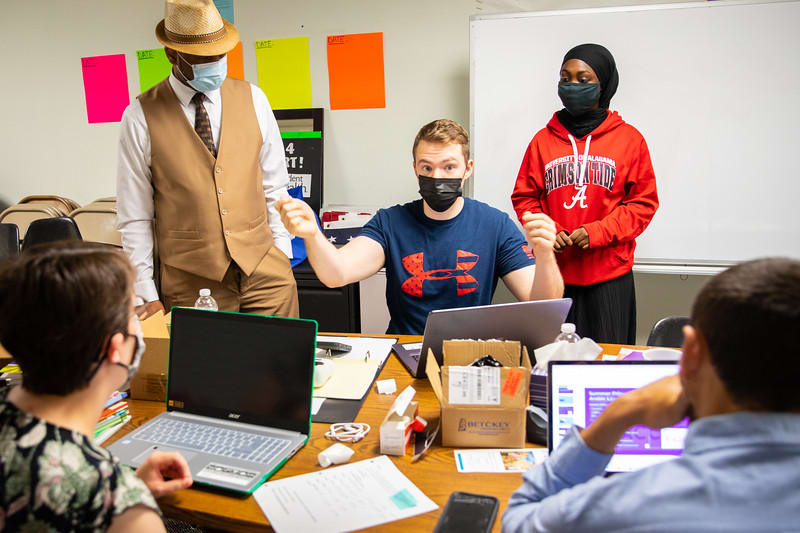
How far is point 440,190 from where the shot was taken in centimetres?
187

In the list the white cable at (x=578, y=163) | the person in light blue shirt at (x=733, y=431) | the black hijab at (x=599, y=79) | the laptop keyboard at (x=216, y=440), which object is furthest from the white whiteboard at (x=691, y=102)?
the person in light blue shirt at (x=733, y=431)

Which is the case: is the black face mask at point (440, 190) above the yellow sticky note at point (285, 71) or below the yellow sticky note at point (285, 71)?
below

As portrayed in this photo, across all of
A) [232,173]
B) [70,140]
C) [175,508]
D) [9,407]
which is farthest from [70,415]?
[70,140]

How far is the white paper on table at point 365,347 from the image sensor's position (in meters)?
1.64

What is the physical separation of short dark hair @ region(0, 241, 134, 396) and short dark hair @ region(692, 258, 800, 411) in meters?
0.79

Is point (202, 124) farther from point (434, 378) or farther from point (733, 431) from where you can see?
point (733, 431)

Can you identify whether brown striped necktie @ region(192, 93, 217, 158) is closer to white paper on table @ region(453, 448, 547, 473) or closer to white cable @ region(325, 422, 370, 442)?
white cable @ region(325, 422, 370, 442)

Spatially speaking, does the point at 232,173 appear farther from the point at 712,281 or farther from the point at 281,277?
the point at 712,281

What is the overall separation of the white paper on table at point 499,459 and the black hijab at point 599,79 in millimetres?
1565

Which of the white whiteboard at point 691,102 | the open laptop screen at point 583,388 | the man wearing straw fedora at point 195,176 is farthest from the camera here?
the white whiteboard at point 691,102

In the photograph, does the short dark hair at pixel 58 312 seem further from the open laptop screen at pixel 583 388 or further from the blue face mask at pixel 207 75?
the blue face mask at pixel 207 75

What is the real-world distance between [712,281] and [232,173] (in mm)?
1705

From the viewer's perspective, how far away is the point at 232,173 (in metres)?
2.04

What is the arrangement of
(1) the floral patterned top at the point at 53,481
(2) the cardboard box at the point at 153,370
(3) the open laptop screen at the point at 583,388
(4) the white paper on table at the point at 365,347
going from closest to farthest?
(1) the floral patterned top at the point at 53,481, (3) the open laptop screen at the point at 583,388, (2) the cardboard box at the point at 153,370, (4) the white paper on table at the point at 365,347
